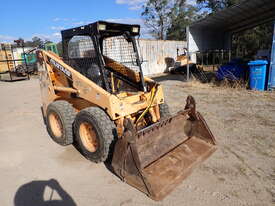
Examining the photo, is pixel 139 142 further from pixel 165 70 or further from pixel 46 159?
pixel 165 70

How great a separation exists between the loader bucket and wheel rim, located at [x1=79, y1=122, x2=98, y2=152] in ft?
2.34

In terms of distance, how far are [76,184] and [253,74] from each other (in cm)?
750

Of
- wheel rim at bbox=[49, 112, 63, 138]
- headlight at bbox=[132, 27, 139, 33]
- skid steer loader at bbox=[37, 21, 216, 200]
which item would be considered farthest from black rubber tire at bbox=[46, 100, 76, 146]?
headlight at bbox=[132, 27, 139, 33]

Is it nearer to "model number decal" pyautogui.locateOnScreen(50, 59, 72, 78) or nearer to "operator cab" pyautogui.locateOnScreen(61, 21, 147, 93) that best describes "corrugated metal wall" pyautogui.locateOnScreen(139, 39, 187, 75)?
"operator cab" pyautogui.locateOnScreen(61, 21, 147, 93)

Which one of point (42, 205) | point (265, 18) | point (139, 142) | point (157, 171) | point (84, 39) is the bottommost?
point (42, 205)

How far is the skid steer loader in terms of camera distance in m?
2.79

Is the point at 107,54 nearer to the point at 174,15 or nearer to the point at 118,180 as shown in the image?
the point at 118,180

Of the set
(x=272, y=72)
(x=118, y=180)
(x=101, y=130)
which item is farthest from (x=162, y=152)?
(x=272, y=72)

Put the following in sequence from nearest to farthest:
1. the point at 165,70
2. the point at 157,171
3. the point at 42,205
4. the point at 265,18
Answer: the point at 42,205, the point at 157,171, the point at 265,18, the point at 165,70

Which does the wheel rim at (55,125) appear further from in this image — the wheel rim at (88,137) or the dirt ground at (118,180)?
the wheel rim at (88,137)

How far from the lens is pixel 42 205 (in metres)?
2.58

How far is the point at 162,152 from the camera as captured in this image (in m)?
3.23

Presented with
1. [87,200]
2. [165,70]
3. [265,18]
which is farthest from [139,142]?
[165,70]

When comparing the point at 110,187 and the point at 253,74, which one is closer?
the point at 110,187
